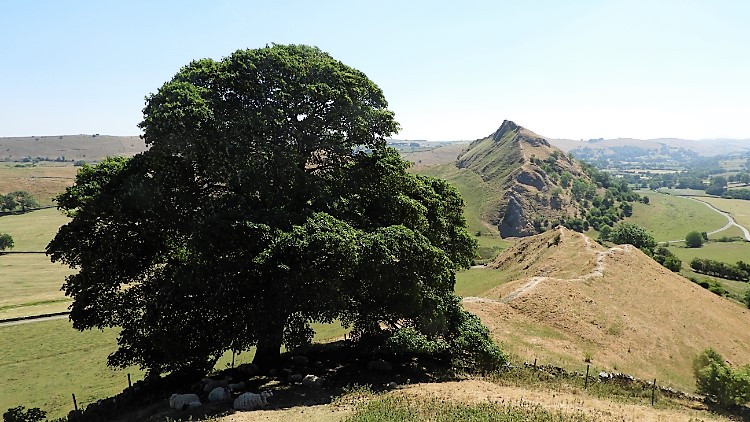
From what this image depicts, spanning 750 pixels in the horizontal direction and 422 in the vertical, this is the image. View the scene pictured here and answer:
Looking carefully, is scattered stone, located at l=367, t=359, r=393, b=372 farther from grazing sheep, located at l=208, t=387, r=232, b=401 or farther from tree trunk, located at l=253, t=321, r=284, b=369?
grazing sheep, located at l=208, t=387, r=232, b=401

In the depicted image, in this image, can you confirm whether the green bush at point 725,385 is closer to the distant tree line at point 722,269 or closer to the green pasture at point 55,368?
the green pasture at point 55,368

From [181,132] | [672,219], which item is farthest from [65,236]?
[672,219]

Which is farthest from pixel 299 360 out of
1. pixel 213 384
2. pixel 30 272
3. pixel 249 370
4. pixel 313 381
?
pixel 30 272

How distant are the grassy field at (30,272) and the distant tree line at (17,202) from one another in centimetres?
812

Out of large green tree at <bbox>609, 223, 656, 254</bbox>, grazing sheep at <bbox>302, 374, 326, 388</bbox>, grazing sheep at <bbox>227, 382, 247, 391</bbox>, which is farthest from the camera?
large green tree at <bbox>609, 223, 656, 254</bbox>

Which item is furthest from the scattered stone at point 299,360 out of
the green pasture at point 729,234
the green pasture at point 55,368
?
the green pasture at point 729,234

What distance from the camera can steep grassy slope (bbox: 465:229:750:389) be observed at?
38.3 m

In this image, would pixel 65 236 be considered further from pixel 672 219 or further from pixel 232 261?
pixel 672 219

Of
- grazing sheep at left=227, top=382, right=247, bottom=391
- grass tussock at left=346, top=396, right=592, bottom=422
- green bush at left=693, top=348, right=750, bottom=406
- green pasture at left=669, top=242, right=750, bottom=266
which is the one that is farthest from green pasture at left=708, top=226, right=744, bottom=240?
grazing sheep at left=227, top=382, right=247, bottom=391

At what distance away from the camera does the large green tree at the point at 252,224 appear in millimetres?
22875

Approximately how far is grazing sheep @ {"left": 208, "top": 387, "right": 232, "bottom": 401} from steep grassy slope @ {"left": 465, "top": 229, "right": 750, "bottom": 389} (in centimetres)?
2210

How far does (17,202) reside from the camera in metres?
159

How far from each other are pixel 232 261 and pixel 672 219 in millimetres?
221699

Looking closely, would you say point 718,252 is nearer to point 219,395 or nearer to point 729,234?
point 729,234
